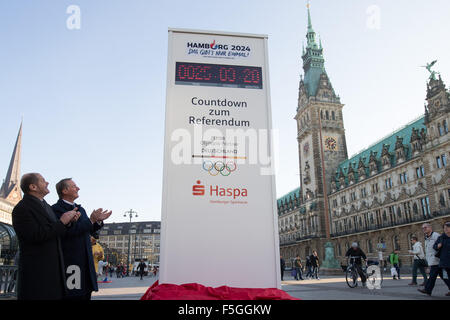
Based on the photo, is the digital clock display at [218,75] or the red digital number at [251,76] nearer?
the digital clock display at [218,75]

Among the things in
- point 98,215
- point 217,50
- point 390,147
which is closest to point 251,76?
point 217,50

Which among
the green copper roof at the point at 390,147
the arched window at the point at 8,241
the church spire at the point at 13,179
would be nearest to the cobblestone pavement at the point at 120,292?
the arched window at the point at 8,241

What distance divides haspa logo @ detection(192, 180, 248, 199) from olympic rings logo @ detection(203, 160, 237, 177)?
0.27 meters

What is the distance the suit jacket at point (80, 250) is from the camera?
4.55 metres

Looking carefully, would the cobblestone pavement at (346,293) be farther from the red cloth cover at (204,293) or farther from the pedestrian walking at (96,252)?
the red cloth cover at (204,293)

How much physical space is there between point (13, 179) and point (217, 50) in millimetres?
136760

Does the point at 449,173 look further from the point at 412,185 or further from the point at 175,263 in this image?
the point at 175,263

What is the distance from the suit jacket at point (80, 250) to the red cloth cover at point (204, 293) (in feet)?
3.08

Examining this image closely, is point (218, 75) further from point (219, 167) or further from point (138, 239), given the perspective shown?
point (138, 239)

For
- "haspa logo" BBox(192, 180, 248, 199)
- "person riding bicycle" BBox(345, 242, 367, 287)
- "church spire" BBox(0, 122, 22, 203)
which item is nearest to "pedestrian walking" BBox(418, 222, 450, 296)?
"person riding bicycle" BBox(345, 242, 367, 287)

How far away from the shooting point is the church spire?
11662 cm

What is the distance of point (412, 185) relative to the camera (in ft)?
155
